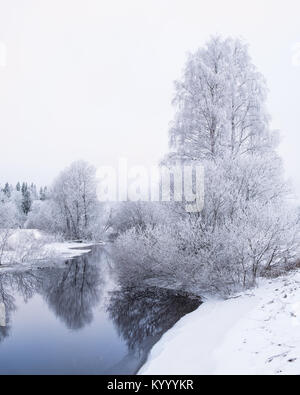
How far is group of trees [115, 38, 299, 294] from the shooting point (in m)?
10.5

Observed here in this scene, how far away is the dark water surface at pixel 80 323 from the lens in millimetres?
7016

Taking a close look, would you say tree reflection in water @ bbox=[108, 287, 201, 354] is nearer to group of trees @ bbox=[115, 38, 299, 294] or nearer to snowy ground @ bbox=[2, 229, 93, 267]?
group of trees @ bbox=[115, 38, 299, 294]

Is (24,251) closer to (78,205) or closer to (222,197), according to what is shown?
(222,197)

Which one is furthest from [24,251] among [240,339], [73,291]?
[240,339]

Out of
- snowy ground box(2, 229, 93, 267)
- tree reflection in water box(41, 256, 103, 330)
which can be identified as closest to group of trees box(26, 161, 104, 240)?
snowy ground box(2, 229, 93, 267)

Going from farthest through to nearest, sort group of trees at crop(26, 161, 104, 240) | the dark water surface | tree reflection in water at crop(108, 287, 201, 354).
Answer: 1. group of trees at crop(26, 161, 104, 240)
2. tree reflection in water at crop(108, 287, 201, 354)
3. the dark water surface

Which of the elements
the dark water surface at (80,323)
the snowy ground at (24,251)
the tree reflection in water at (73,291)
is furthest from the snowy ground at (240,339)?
the snowy ground at (24,251)

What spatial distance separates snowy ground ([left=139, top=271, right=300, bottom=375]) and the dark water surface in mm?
743

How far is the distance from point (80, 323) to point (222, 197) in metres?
6.42

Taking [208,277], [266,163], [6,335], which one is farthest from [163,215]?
[6,335]

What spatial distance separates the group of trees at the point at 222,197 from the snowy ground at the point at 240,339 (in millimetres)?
1565

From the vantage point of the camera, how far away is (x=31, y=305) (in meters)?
11.7

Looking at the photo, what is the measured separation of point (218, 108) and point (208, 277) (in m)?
6.91
